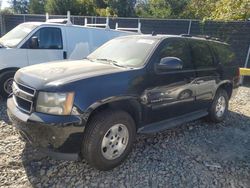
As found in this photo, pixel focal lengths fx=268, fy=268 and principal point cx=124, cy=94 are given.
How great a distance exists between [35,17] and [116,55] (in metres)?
14.7

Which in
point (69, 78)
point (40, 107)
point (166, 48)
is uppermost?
point (166, 48)

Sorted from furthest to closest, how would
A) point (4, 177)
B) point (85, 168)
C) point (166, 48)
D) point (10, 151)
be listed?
point (166, 48) < point (10, 151) < point (85, 168) < point (4, 177)

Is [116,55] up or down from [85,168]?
up

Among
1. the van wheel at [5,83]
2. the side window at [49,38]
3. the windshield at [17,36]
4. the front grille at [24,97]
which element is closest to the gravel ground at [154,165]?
the front grille at [24,97]

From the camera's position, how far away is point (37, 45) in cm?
657

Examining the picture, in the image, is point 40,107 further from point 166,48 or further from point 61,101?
point 166,48

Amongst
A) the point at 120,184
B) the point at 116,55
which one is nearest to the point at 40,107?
the point at 120,184

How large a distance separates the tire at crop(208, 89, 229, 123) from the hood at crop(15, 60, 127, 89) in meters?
2.65

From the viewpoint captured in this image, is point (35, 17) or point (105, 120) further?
point (35, 17)

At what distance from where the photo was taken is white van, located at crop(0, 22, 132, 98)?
20.3 feet

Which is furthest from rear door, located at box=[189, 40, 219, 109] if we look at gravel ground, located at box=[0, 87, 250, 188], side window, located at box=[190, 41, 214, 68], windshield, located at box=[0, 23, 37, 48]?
windshield, located at box=[0, 23, 37, 48]

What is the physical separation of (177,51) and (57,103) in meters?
2.37

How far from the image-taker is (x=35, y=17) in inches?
679

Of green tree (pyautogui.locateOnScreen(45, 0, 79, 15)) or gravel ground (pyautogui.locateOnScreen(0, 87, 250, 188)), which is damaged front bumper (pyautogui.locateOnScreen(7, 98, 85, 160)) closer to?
gravel ground (pyautogui.locateOnScreen(0, 87, 250, 188))
